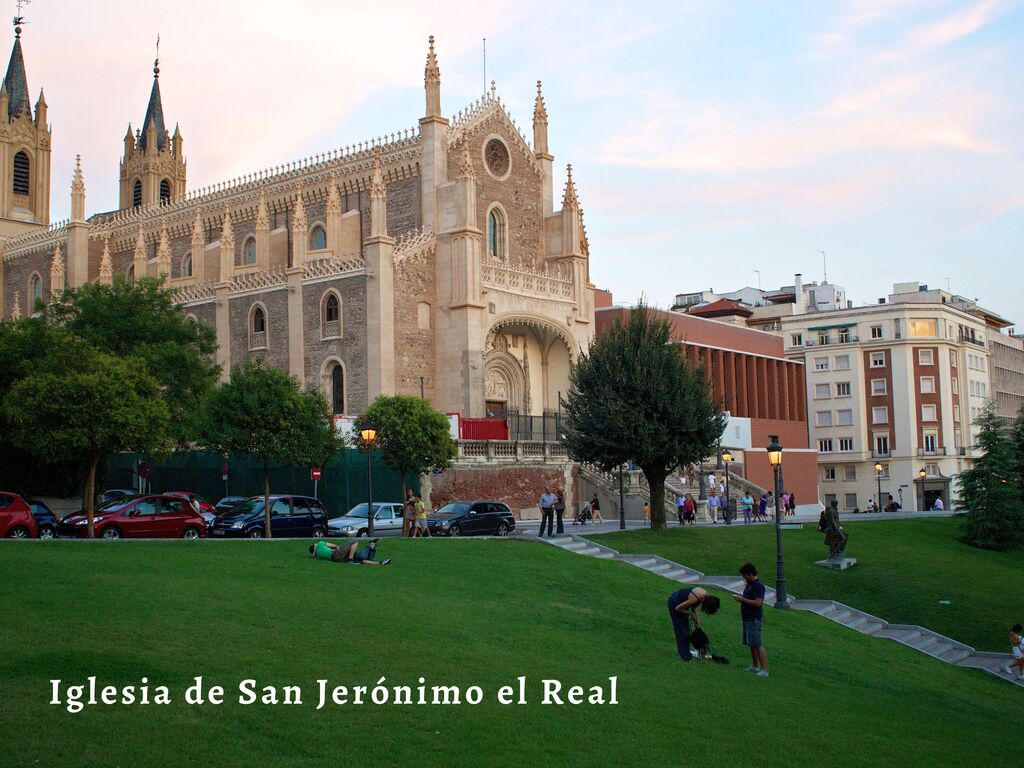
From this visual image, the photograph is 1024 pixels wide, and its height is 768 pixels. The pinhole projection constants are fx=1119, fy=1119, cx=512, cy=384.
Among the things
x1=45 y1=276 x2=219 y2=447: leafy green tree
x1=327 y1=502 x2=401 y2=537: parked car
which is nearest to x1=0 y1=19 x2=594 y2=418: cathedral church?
x1=45 y1=276 x2=219 y2=447: leafy green tree

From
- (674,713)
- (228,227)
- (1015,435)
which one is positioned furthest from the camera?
(228,227)

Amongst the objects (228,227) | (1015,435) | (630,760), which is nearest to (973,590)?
(1015,435)

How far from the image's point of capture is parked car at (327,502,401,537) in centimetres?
3106

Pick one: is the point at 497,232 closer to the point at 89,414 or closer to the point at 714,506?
the point at 714,506

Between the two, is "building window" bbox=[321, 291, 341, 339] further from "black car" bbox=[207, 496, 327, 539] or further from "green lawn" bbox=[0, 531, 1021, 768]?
"green lawn" bbox=[0, 531, 1021, 768]

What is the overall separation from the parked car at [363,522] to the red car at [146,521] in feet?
14.9

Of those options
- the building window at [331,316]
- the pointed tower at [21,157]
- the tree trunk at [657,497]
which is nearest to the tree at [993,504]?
the tree trunk at [657,497]

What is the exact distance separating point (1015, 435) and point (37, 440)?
37.4m

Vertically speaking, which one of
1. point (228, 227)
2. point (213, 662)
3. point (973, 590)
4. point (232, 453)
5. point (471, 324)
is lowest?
point (973, 590)

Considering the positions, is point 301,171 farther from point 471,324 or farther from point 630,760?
point 630,760

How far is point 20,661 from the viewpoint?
35.7ft

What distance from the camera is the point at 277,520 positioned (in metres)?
29.2

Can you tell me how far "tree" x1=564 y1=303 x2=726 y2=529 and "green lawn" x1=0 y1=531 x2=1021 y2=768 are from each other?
11.2m

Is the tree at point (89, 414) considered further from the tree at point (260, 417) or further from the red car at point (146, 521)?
the tree at point (260, 417)
